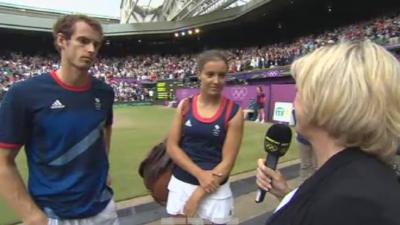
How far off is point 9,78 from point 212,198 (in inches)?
Answer: 1594

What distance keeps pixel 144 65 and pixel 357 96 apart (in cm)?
5185

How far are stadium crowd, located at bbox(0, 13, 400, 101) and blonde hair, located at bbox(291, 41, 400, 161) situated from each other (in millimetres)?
27546

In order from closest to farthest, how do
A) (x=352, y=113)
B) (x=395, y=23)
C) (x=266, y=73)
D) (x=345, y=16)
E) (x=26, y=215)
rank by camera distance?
(x=352, y=113)
(x=26, y=215)
(x=395, y=23)
(x=266, y=73)
(x=345, y=16)

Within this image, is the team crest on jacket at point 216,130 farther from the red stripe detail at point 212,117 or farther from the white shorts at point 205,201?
the white shorts at point 205,201

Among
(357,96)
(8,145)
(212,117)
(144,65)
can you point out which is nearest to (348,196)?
(357,96)

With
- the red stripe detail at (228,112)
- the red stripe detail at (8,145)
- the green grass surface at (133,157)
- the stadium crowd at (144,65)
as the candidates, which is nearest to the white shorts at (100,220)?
the red stripe detail at (8,145)

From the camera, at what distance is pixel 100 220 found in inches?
99.7

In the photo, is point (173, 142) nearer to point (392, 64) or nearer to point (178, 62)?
point (392, 64)

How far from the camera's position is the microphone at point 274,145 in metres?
1.81

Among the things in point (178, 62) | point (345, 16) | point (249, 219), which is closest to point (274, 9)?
point (345, 16)

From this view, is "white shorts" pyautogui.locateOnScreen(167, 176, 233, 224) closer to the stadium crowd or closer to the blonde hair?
the blonde hair

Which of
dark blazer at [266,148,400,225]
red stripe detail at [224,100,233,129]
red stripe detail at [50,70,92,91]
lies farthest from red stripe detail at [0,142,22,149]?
dark blazer at [266,148,400,225]

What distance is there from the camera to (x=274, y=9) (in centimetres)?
3759

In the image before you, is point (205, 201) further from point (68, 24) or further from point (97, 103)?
point (68, 24)
